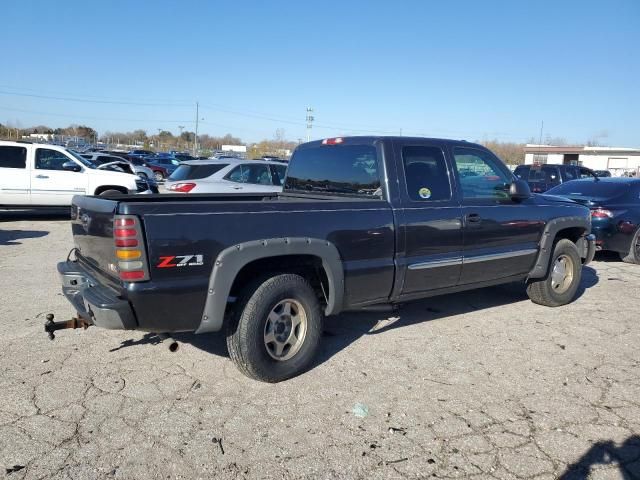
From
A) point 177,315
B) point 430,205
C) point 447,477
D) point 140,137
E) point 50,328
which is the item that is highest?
point 140,137

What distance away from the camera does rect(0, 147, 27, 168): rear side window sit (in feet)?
38.7

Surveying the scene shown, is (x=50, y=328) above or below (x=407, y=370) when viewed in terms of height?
above

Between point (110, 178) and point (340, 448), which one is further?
point (110, 178)

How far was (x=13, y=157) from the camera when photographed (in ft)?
39.1

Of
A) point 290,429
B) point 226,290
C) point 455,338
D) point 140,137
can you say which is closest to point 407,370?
point 455,338

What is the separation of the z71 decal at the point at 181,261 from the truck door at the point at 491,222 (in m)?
2.61

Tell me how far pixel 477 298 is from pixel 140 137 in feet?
336

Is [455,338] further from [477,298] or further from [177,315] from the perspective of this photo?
[177,315]

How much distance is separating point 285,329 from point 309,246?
2.27 feet

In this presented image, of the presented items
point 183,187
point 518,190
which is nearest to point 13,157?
point 183,187

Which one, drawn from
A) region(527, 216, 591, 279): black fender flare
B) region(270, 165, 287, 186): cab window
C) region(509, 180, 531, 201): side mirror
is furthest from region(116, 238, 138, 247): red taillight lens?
region(270, 165, 287, 186): cab window

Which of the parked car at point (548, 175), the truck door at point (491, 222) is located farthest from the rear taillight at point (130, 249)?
the parked car at point (548, 175)

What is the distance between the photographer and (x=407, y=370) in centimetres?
420

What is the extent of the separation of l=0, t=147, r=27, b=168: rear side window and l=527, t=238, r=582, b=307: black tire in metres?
11.4
